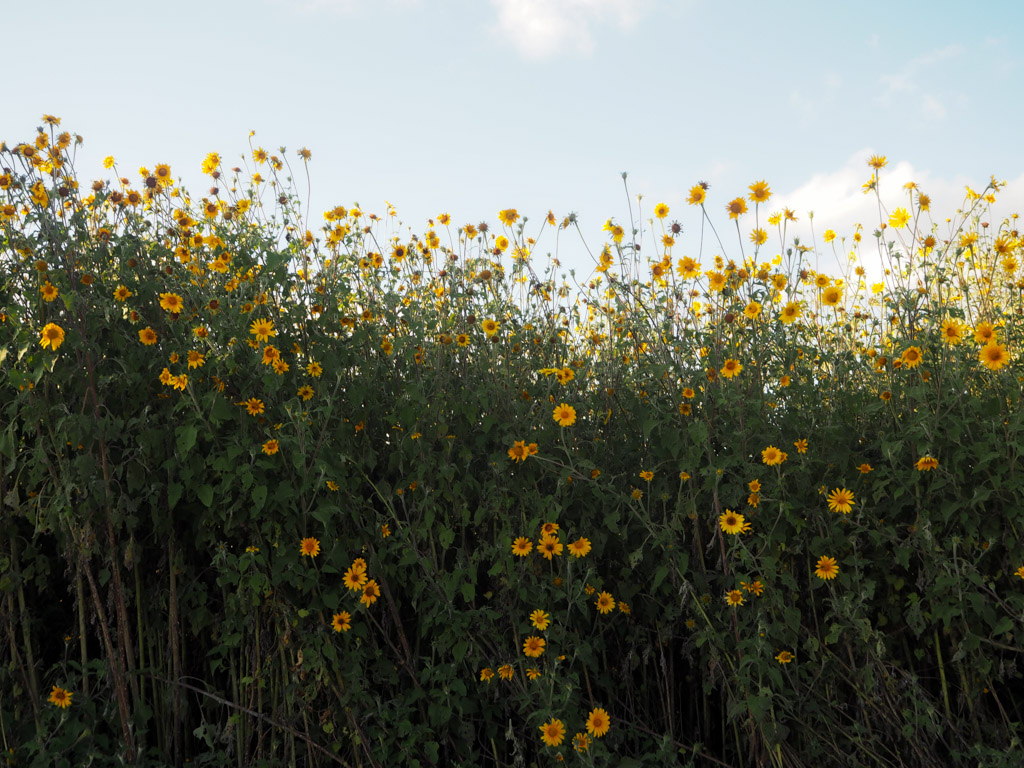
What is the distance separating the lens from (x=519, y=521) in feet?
9.04

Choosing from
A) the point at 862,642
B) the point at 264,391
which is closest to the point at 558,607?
the point at 862,642

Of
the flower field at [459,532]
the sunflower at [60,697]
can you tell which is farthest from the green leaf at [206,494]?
the sunflower at [60,697]

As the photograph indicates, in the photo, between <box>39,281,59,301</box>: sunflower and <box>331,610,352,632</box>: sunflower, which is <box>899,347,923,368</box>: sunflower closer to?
<box>331,610,352,632</box>: sunflower

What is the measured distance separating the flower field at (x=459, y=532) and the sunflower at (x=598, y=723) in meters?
0.02

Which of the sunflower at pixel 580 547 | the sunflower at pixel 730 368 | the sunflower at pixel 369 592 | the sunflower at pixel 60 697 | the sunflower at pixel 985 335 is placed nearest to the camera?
the sunflower at pixel 369 592

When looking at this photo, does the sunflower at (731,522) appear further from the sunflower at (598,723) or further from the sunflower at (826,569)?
the sunflower at (598,723)

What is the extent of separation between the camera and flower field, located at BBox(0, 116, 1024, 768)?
254 centimetres

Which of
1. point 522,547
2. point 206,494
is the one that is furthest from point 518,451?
point 206,494

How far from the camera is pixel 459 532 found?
288 centimetres

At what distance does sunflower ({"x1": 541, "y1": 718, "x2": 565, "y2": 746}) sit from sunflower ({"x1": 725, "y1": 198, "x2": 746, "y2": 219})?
212 centimetres

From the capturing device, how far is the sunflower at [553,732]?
2.39m

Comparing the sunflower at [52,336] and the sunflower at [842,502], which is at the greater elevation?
the sunflower at [52,336]

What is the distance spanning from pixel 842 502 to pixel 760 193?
4.71ft

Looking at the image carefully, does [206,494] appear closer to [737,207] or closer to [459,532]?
[459,532]
